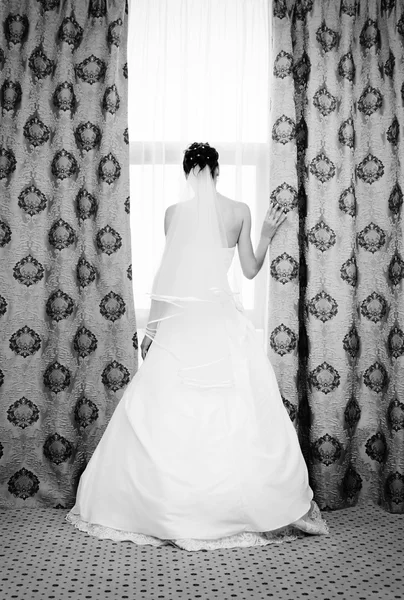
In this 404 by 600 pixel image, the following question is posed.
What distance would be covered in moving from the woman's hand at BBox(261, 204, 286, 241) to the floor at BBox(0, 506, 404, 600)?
4.48 ft

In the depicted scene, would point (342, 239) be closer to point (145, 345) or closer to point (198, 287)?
point (198, 287)

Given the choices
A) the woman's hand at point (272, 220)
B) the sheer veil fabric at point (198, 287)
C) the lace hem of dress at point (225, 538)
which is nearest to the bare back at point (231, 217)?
the sheer veil fabric at point (198, 287)

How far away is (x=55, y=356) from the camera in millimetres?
3098

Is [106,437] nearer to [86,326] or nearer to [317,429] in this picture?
[86,326]

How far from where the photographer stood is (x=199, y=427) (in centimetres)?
249

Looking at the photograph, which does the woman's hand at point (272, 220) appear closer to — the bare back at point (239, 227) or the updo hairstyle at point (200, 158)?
the bare back at point (239, 227)

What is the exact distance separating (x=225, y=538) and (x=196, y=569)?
0.65 feet

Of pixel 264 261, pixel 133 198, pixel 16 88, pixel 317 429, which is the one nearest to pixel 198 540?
pixel 317 429

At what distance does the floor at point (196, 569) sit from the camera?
6.81 ft

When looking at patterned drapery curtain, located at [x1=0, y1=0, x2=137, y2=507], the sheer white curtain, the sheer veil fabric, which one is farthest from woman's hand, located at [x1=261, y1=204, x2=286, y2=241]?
patterned drapery curtain, located at [x1=0, y1=0, x2=137, y2=507]

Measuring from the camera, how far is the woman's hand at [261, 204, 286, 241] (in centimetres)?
304

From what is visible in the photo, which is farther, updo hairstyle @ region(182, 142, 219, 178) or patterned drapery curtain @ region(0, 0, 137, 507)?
patterned drapery curtain @ region(0, 0, 137, 507)

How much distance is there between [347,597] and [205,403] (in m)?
0.86

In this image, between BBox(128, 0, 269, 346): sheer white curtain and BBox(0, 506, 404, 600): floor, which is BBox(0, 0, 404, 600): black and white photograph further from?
BBox(0, 506, 404, 600): floor
